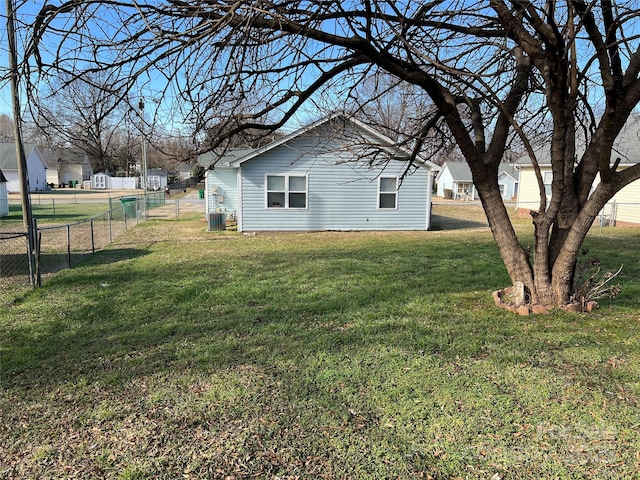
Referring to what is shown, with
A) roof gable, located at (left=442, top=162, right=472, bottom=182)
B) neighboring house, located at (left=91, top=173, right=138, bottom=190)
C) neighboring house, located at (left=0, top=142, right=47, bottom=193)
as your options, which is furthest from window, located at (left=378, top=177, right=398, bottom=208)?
neighboring house, located at (left=91, top=173, right=138, bottom=190)

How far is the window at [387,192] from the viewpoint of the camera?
15.5 meters

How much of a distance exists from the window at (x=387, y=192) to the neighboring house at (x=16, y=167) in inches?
1030

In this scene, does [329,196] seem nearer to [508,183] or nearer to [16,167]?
[508,183]

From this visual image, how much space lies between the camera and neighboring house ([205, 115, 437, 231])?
47.8ft

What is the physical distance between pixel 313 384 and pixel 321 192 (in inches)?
471

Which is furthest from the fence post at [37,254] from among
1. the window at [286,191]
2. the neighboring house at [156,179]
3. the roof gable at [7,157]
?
the neighboring house at [156,179]

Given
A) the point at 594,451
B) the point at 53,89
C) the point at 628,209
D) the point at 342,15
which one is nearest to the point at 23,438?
the point at 53,89

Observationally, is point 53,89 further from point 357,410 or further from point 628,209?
point 628,209

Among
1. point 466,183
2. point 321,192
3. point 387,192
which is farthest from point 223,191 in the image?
point 466,183

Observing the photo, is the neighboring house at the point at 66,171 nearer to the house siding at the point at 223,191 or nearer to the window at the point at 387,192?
the house siding at the point at 223,191

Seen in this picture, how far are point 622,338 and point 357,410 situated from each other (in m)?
3.13

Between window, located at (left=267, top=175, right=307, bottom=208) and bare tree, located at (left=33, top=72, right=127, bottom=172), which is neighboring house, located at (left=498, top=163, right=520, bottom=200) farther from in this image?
bare tree, located at (left=33, top=72, right=127, bottom=172)

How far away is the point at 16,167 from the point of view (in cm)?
3669

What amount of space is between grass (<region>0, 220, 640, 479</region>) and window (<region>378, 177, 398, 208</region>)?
8890 millimetres
